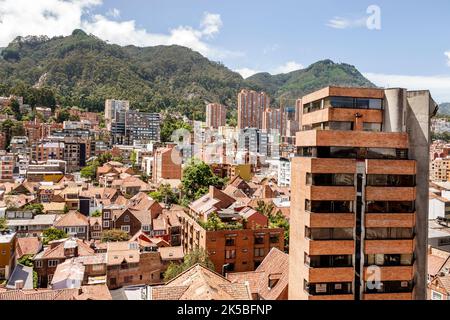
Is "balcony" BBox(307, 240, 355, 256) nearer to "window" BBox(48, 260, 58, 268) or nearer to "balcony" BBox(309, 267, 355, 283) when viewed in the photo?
"balcony" BBox(309, 267, 355, 283)

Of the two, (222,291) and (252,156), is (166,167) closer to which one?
(252,156)

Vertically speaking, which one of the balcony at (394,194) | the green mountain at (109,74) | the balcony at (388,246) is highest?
the green mountain at (109,74)

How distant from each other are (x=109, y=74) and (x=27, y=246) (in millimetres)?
79790

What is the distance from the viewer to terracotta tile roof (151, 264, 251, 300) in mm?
11469

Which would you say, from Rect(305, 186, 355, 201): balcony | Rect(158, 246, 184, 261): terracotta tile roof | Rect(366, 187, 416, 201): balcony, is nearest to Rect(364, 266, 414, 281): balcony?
Rect(366, 187, 416, 201): balcony

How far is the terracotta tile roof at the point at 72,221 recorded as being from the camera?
1211 inches

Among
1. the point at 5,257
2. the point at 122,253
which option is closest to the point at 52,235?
the point at 5,257

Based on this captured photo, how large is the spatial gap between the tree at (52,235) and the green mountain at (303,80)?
82.8 m

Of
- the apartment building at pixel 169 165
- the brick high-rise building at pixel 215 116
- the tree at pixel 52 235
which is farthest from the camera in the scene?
the brick high-rise building at pixel 215 116

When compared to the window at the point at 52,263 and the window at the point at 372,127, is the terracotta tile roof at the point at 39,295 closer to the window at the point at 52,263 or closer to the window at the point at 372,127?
the window at the point at 52,263

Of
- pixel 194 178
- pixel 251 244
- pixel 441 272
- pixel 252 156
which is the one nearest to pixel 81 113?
pixel 252 156

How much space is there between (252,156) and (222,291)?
52824 mm

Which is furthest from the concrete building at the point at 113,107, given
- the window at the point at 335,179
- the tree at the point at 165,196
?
the window at the point at 335,179

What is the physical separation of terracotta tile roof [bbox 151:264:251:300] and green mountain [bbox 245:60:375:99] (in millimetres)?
92690
